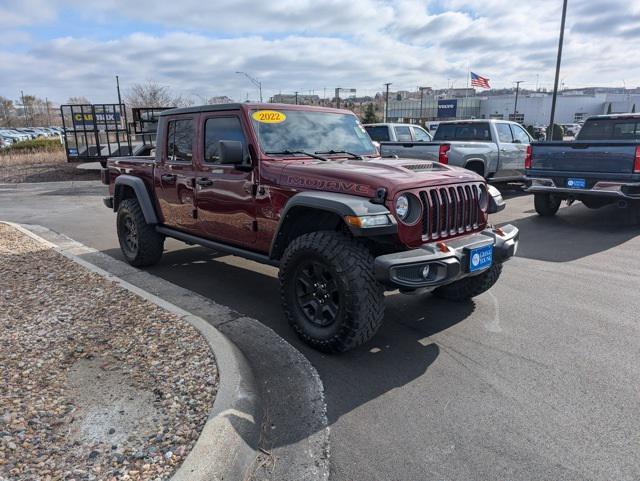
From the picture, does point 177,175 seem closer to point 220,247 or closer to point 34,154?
point 220,247

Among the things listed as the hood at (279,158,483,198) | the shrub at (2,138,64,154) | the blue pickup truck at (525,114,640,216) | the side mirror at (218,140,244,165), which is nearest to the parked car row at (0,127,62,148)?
the shrub at (2,138,64,154)

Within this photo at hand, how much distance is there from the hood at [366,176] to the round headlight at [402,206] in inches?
2.8

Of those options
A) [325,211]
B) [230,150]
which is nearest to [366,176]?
[325,211]

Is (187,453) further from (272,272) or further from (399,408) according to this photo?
(272,272)

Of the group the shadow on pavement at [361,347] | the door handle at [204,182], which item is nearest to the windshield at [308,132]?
the door handle at [204,182]

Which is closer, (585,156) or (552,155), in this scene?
(585,156)

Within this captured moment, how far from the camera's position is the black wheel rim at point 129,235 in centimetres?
644

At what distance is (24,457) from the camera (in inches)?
98.2

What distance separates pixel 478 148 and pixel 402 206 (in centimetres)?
890

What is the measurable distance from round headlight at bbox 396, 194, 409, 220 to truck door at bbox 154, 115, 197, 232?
102 inches

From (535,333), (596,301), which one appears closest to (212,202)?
(535,333)

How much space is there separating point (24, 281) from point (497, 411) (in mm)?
5052

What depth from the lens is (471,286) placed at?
15.8 feet

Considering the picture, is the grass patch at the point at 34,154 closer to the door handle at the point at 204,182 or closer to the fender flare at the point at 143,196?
the fender flare at the point at 143,196
